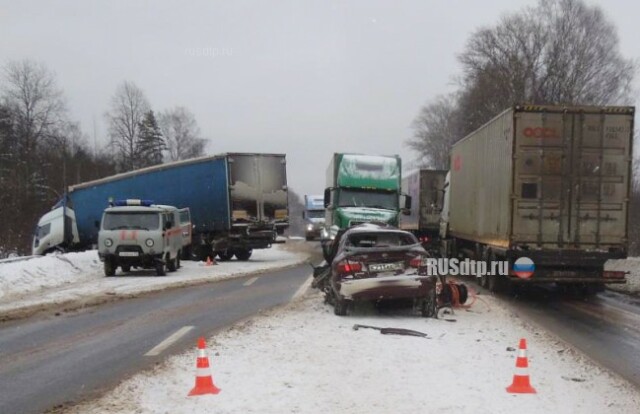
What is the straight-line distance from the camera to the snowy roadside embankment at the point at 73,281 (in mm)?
13111

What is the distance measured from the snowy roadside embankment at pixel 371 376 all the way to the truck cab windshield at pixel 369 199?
1129 cm

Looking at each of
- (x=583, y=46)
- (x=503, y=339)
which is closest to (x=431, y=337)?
(x=503, y=339)

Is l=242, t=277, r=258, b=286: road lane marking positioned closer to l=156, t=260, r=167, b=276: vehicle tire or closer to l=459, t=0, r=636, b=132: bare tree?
l=156, t=260, r=167, b=276: vehicle tire

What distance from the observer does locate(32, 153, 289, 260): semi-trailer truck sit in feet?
78.3

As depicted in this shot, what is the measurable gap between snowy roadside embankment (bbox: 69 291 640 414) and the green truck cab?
11165 millimetres

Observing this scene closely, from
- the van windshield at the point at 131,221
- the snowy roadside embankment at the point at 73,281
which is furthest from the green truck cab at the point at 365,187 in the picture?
the van windshield at the point at 131,221

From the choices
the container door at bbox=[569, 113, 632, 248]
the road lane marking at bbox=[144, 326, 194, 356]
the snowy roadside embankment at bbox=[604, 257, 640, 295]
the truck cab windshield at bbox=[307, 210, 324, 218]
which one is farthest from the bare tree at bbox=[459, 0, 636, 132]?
the road lane marking at bbox=[144, 326, 194, 356]

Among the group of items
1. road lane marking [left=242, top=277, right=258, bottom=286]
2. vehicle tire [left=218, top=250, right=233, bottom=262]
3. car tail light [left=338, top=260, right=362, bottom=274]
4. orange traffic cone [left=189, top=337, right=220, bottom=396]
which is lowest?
vehicle tire [left=218, top=250, right=233, bottom=262]

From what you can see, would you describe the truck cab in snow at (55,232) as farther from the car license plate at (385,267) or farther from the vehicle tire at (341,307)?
the car license plate at (385,267)

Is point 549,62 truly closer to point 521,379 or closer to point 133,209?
point 133,209

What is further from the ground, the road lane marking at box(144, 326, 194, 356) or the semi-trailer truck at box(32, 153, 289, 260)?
the semi-trailer truck at box(32, 153, 289, 260)

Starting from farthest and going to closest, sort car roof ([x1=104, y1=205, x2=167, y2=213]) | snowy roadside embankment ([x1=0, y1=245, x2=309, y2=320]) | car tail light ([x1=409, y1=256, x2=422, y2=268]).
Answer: car roof ([x1=104, y1=205, x2=167, y2=213]) < snowy roadside embankment ([x1=0, y1=245, x2=309, y2=320]) < car tail light ([x1=409, y1=256, x2=422, y2=268])

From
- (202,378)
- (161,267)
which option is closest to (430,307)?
(202,378)

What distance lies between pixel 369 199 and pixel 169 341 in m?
12.6
